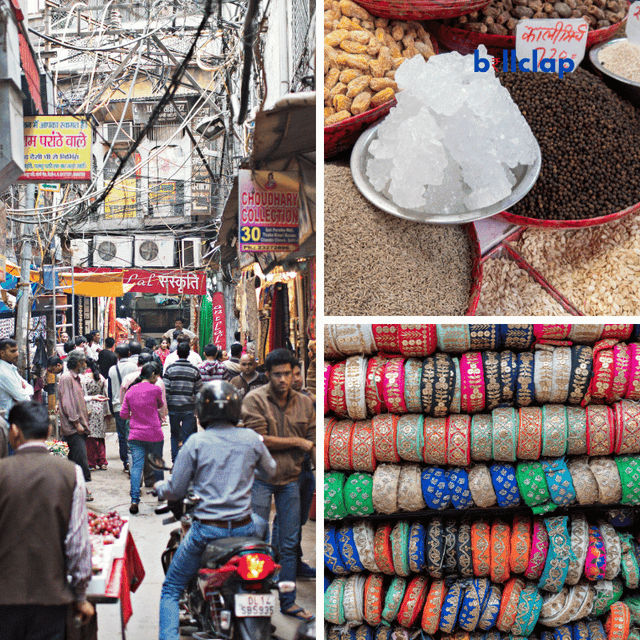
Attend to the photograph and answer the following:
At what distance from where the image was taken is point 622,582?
1.96 m

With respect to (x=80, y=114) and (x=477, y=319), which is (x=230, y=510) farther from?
(x=80, y=114)

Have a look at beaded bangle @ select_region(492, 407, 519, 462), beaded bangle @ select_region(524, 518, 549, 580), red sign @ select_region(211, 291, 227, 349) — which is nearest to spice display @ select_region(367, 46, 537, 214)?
beaded bangle @ select_region(492, 407, 519, 462)

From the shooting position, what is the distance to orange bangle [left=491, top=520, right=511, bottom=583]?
1886 mm

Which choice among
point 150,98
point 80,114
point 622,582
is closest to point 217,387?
point 150,98

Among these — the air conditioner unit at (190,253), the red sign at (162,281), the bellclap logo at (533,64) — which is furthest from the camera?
the air conditioner unit at (190,253)

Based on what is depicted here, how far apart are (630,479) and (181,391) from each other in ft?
5.20

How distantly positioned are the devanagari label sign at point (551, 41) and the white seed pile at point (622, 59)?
0.10 meters

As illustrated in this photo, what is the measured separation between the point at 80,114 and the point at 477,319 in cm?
171

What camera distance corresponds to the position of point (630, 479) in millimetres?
1846

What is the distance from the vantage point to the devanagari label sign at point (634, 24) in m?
1.99

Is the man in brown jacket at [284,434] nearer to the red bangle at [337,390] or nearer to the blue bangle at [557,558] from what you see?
the red bangle at [337,390]

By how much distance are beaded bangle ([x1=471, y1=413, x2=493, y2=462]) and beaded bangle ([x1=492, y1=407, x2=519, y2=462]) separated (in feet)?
0.06

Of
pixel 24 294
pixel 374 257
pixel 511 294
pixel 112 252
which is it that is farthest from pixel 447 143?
pixel 24 294

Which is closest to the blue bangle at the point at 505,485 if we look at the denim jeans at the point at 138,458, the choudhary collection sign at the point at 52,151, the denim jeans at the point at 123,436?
the denim jeans at the point at 138,458
